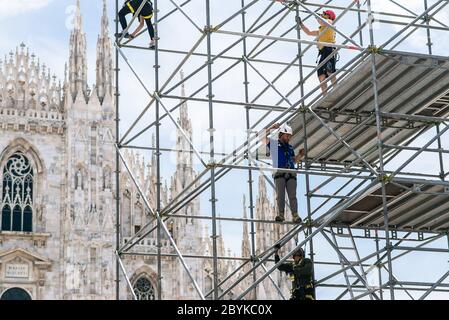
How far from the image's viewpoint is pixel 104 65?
35688mm

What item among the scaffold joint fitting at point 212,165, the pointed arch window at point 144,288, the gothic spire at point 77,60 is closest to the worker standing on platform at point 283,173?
the scaffold joint fitting at point 212,165

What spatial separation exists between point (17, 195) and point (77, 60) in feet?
16.5

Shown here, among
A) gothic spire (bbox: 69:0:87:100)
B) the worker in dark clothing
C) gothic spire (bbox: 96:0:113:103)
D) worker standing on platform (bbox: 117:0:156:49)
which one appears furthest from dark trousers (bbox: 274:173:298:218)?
gothic spire (bbox: 96:0:113:103)

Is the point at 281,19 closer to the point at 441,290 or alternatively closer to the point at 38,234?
the point at 441,290

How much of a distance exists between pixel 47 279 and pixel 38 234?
1427 millimetres

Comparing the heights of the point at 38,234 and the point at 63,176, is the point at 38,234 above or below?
below

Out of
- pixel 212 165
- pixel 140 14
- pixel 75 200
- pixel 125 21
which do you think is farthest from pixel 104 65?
pixel 212 165

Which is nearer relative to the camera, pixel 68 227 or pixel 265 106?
pixel 265 106

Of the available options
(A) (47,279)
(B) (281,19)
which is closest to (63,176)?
(A) (47,279)

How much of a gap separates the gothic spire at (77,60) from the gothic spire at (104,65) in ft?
1.62

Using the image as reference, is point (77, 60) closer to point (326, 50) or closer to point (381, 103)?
point (326, 50)

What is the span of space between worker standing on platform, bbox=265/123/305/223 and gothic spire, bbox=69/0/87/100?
72.5 ft
